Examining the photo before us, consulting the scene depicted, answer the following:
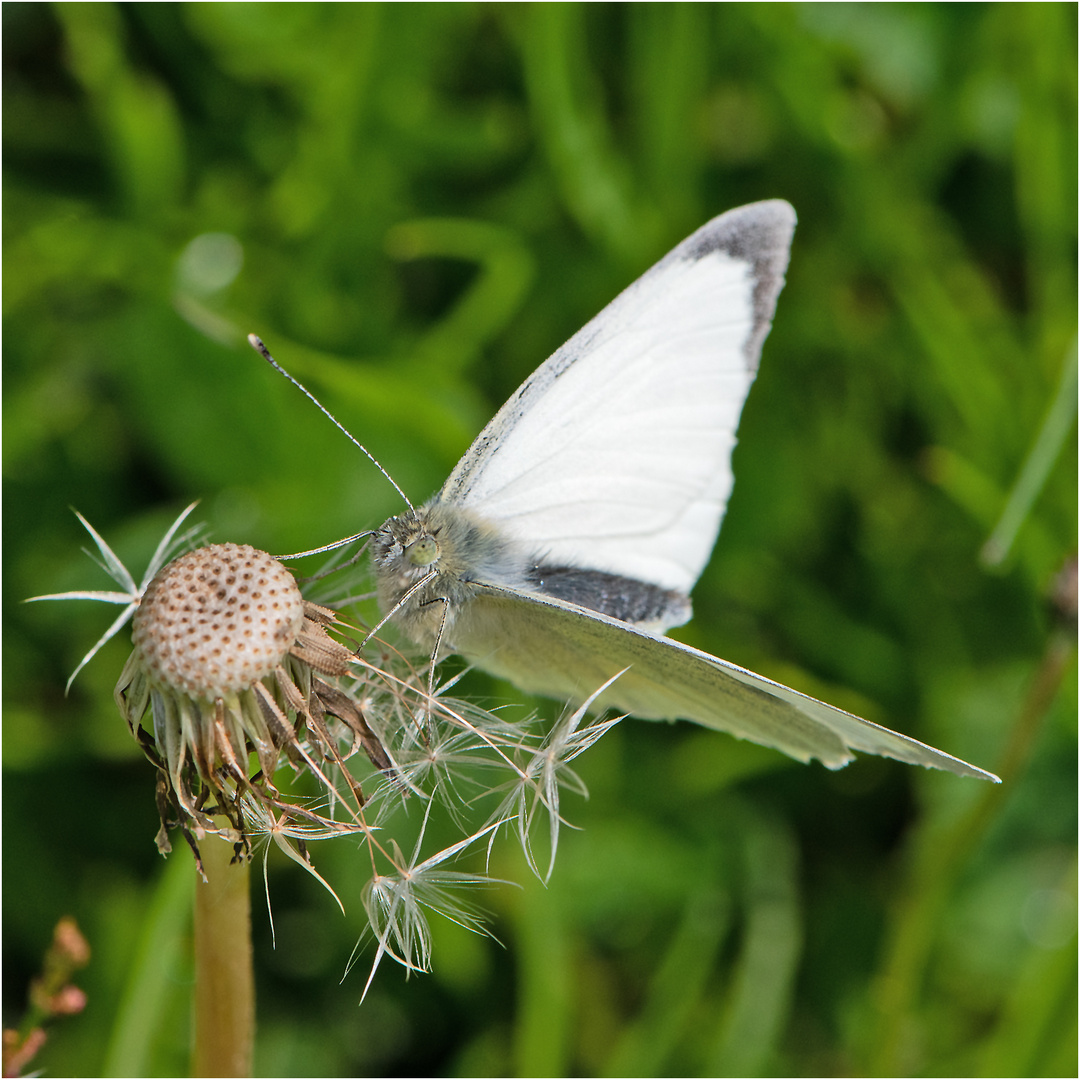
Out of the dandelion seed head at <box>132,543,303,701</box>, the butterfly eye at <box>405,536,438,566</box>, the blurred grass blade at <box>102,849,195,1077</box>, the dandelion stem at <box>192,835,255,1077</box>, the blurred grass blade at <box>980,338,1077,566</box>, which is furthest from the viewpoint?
the blurred grass blade at <box>980,338,1077,566</box>

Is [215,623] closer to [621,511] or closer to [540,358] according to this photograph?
[621,511]

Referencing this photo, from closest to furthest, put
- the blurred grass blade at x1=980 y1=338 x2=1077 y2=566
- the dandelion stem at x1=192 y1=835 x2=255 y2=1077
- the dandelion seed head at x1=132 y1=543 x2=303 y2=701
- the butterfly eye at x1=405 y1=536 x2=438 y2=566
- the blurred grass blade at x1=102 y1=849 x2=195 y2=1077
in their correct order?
1. the dandelion seed head at x1=132 y1=543 x2=303 y2=701
2. the dandelion stem at x1=192 y1=835 x2=255 y2=1077
3. the butterfly eye at x1=405 y1=536 x2=438 y2=566
4. the blurred grass blade at x1=102 y1=849 x2=195 y2=1077
5. the blurred grass blade at x1=980 y1=338 x2=1077 y2=566

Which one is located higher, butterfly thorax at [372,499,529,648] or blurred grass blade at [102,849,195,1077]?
butterfly thorax at [372,499,529,648]

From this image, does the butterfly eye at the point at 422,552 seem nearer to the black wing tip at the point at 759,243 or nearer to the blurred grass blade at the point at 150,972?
the black wing tip at the point at 759,243

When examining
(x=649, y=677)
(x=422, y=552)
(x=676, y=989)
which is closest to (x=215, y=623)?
(x=422, y=552)

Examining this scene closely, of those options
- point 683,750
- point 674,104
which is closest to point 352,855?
point 683,750

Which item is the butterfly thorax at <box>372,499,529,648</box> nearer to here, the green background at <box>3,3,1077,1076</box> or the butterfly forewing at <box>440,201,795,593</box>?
the butterfly forewing at <box>440,201,795,593</box>

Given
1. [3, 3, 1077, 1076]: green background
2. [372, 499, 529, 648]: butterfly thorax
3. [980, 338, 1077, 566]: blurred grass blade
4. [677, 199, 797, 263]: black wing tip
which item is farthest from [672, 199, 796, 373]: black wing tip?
[980, 338, 1077, 566]: blurred grass blade

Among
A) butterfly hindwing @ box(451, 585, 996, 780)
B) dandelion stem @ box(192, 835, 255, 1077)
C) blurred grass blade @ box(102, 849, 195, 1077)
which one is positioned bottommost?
blurred grass blade @ box(102, 849, 195, 1077)
